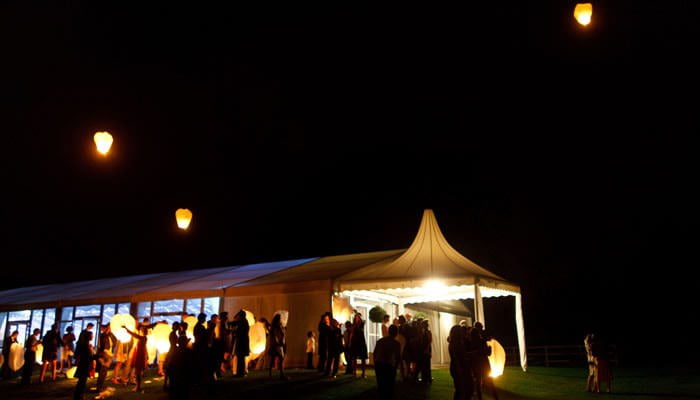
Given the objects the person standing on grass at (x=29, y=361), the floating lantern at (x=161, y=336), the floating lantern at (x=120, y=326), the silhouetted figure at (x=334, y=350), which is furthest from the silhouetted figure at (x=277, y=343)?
the person standing on grass at (x=29, y=361)

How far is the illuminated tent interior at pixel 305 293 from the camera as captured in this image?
49.7 ft

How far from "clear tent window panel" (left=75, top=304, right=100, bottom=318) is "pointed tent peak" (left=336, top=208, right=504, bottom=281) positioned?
9.29 metres

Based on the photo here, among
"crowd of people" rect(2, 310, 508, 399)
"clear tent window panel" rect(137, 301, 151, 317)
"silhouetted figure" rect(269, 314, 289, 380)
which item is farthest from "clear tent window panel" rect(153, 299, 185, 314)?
"silhouetted figure" rect(269, 314, 289, 380)

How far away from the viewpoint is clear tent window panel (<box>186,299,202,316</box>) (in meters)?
17.7

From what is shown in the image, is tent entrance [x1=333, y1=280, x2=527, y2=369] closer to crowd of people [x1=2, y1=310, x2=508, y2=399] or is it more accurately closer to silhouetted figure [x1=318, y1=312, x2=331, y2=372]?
crowd of people [x1=2, y1=310, x2=508, y2=399]

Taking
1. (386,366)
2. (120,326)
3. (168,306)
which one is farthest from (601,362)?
(168,306)

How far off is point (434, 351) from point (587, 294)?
808 inches

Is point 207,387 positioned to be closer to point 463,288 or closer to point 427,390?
point 427,390

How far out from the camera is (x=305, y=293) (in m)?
15.6

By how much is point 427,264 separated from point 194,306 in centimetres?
720

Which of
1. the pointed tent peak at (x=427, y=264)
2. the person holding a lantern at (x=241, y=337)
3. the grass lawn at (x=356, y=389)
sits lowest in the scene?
the grass lawn at (x=356, y=389)

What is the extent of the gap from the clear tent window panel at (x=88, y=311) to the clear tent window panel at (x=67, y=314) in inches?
17.1

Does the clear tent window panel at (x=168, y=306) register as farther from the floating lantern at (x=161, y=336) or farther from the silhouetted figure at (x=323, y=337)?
the silhouetted figure at (x=323, y=337)

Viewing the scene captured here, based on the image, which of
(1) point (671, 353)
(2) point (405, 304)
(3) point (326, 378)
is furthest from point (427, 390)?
(1) point (671, 353)
